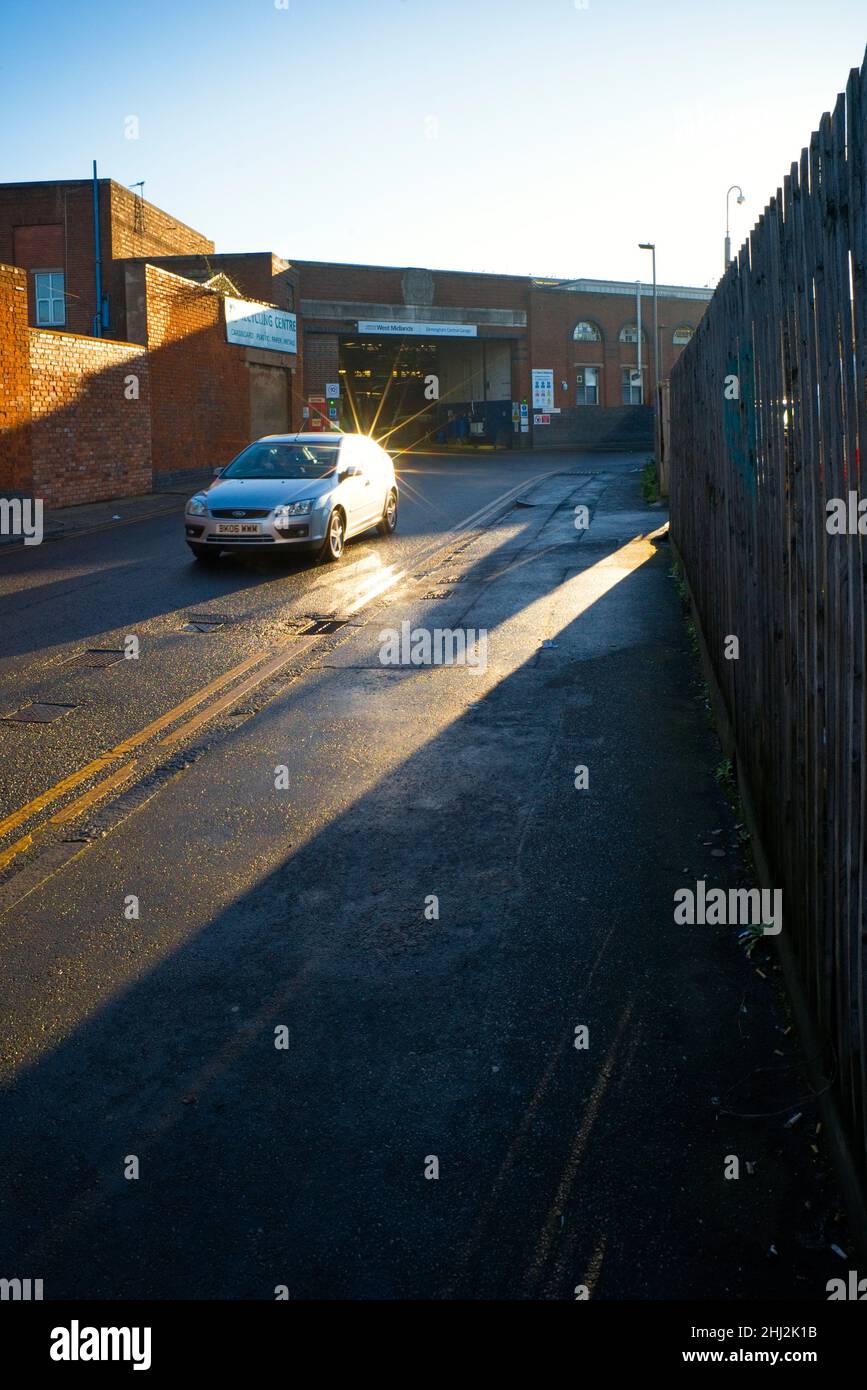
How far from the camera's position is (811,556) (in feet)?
13.4

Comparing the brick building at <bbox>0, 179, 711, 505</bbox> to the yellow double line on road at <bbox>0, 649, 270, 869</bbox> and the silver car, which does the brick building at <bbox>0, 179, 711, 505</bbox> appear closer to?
the silver car

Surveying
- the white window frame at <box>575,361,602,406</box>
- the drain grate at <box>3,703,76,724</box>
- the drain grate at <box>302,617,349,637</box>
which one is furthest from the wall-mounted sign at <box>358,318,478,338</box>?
the drain grate at <box>3,703,76,724</box>

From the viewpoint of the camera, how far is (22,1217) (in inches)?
135

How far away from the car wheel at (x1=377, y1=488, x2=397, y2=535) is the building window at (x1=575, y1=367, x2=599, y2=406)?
44236 mm

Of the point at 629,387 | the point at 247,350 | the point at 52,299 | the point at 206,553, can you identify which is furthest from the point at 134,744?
the point at 629,387

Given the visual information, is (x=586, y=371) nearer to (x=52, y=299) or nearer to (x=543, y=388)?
(x=543, y=388)

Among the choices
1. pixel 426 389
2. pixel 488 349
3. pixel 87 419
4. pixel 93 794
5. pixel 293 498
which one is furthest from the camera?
pixel 426 389

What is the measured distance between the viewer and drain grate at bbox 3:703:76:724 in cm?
884

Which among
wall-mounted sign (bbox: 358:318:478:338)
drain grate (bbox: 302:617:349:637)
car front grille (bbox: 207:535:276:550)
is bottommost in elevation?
drain grate (bbox: 302:617:349:637)

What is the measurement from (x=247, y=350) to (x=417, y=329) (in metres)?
20.2

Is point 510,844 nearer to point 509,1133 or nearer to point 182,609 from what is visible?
point 509,1133

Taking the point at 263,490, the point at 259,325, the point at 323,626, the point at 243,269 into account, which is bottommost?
the point at 323,626

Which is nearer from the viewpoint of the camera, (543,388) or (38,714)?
→ (38,714)
